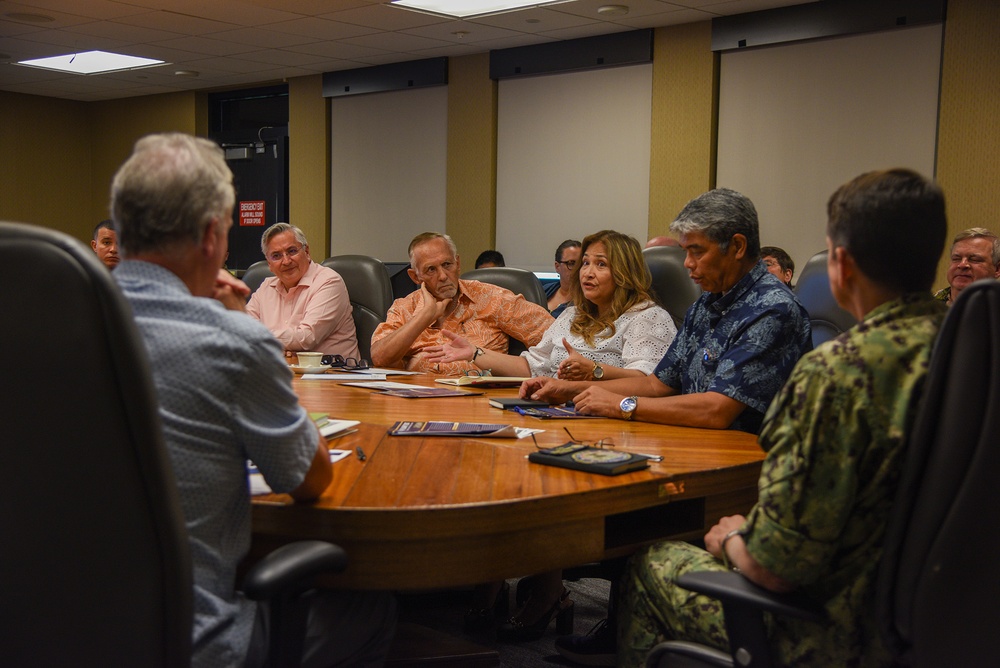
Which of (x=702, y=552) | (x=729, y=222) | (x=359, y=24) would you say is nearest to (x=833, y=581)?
(x=702, y=552)

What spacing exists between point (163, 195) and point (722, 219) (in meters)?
1.45

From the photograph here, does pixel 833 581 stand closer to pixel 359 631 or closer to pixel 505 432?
pixel 359 631

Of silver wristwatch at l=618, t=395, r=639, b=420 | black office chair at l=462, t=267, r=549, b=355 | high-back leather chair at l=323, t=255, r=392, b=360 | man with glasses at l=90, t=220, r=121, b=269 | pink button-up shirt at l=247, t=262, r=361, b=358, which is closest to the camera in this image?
silver wristwatch at l=618, t=395, r=639, b=420

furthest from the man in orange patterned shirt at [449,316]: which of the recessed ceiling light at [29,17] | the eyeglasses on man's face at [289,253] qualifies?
the recessed ceiling light at [29,17]

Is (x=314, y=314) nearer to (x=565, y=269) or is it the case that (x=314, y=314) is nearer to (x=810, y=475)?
(x=565, y=269)

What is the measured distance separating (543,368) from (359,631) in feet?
6.47

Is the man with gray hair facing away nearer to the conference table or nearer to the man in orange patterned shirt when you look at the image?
the conference table

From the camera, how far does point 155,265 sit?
128 centimetres

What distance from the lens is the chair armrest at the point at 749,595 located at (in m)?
1.25

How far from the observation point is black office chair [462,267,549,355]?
3.85 m

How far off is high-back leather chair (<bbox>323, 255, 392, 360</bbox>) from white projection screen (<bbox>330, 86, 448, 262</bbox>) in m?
4.01

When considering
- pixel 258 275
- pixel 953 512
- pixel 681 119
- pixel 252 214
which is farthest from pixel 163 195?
pixel 252 214

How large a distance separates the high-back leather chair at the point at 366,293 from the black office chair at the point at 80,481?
3.09 m

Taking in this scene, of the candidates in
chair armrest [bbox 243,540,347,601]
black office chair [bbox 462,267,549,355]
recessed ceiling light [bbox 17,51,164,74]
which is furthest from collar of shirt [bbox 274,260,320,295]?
recessed ceiling light [bbox 17,51,164,74]
